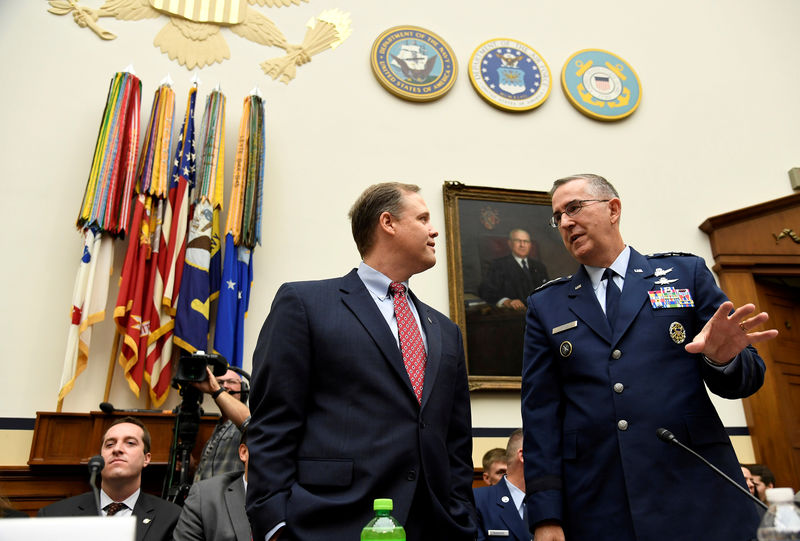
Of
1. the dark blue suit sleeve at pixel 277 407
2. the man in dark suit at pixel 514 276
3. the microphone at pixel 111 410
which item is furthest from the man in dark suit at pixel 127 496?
the man in dark suit at pixel 514 276

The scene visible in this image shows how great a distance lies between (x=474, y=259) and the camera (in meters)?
5.11

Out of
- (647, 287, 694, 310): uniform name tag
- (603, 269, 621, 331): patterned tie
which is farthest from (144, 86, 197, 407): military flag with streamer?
(647, 287, 694, 310): uniform name tag

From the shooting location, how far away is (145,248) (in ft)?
14.6

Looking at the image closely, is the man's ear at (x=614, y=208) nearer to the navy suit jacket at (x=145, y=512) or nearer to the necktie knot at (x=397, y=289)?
the necktie knot at (x=397, y=289)

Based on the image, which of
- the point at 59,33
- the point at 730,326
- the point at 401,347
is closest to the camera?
the point at 730,326

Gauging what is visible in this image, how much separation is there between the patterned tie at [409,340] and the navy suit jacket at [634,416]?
43 centimetres

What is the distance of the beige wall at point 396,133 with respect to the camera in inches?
177

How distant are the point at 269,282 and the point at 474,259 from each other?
1.58m

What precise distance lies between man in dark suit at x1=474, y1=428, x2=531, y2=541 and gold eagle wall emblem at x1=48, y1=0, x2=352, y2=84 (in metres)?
3.59

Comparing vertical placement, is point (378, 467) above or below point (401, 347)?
below

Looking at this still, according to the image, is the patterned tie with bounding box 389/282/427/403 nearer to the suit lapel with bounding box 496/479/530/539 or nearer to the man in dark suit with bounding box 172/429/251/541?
the man in dark suit with bounding box 172/429/251/541

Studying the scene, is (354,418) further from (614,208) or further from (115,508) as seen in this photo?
(115,508)

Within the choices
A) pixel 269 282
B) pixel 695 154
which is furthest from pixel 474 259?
pixel 695 154

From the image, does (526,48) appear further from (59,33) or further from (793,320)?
(59,33)
